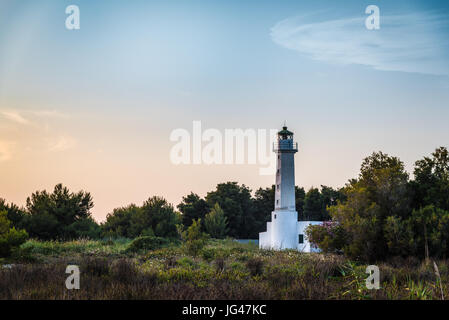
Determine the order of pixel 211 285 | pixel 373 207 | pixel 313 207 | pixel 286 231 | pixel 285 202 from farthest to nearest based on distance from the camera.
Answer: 1. pixel 313 207
2. pixel 285 202
3. pixel 286 231
4. pixel 373 207
5. pixel 211 285

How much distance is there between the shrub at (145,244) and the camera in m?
22.9

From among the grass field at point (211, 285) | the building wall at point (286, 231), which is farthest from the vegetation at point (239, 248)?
the building wall at point (286, 231)

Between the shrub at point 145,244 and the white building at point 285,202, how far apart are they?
11915 millimetres

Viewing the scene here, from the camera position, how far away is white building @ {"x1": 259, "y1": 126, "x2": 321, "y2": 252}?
1385 inches

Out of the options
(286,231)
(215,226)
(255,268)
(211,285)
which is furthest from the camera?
(215,226)

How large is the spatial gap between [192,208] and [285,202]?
13.0 meters

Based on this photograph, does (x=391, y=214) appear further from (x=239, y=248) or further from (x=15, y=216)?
(x=15, y=216)

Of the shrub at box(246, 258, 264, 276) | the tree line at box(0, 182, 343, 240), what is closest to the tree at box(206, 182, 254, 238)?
the tree line at box(0, 182, 343, 240)

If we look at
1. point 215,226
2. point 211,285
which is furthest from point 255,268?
point 215,226

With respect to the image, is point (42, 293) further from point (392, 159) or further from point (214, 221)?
point (214, 221)

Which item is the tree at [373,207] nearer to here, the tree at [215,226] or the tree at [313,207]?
the tree at [215,226]

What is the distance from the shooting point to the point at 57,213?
30312 millimetres
